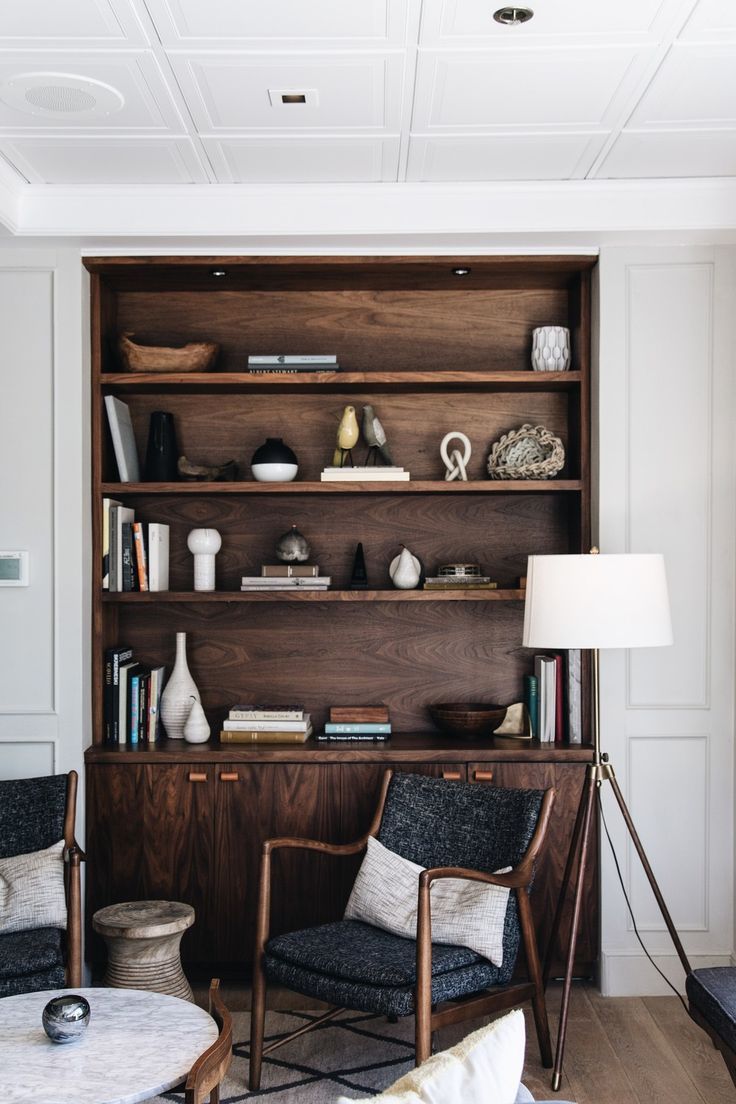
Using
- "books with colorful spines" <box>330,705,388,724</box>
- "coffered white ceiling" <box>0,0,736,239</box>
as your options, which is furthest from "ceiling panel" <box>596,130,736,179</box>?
"books with colorful spines" <box>330,705,388,724</box>

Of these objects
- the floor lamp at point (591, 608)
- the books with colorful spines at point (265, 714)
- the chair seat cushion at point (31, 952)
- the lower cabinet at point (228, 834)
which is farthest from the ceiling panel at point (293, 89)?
the chair seat cushion at point (31, 952)

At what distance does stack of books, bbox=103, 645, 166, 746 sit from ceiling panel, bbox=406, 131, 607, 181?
1.99m

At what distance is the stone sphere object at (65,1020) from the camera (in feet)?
7.13

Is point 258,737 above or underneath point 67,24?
underneath

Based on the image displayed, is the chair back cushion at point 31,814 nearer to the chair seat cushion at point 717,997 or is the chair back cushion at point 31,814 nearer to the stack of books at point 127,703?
the stack of books at point 127,703

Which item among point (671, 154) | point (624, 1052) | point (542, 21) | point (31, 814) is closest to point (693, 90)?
point (671, 154)

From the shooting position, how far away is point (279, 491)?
3676 millimetres

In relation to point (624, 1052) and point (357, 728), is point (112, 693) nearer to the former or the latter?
point (357, 728)

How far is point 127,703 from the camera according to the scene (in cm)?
371

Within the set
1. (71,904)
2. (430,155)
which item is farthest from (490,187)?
(71,904)

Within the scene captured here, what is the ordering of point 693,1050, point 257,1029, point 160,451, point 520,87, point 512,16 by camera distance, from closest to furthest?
1. point 512,16
2. point 520,87
3. point 257,1029
4. point 693,1050
5. point 160,451

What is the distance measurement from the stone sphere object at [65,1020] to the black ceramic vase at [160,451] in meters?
2.02

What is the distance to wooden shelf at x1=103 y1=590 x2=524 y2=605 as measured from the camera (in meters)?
3.63

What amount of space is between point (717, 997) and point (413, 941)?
2.78 feet
